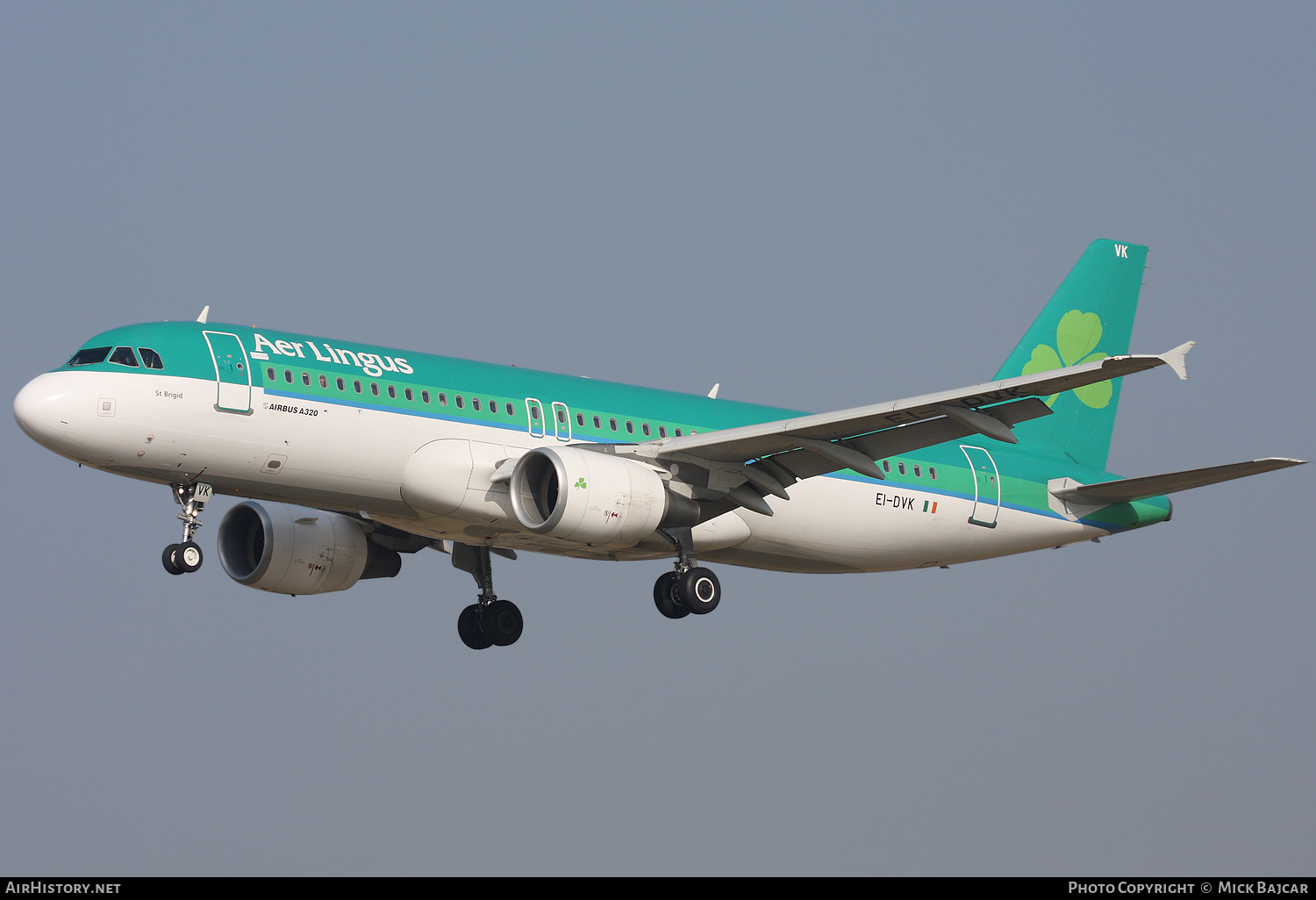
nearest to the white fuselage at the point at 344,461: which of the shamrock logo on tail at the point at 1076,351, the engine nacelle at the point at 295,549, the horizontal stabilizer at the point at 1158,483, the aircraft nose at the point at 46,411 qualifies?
the aircraft nose at the point at 46,411

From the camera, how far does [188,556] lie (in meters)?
28.1

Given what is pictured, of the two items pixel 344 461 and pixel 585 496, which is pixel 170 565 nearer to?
pixel 344 461

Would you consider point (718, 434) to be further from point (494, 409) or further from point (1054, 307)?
point (1054, 307)

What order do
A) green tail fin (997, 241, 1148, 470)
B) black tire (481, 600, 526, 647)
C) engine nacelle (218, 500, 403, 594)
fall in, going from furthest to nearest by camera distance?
1. green tail fin (997, 241, 1148, 470)
2. black tire (481, 600, 526, 647)
3. engine nacelle (218, 500, 403, 594)

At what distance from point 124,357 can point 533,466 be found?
23.9 feet

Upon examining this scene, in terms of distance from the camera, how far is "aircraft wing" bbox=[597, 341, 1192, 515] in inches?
1056

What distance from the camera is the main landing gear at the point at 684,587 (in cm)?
3120

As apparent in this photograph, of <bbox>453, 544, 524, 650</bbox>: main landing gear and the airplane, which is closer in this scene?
the airplane

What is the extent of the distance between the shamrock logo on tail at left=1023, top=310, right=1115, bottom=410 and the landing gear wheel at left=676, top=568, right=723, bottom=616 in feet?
38.5

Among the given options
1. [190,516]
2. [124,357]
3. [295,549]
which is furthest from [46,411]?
[295,549]

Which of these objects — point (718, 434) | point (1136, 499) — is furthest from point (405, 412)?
point (1136, 499)

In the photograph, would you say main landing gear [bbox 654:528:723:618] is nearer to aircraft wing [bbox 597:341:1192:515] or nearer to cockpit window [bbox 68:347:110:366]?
aircraft wing [bbox 597:341:1192:515]

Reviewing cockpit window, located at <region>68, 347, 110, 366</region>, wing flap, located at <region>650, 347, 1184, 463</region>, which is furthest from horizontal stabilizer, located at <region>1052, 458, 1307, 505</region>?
cockpit window, located at <region>68, 347, 110, 366</region>

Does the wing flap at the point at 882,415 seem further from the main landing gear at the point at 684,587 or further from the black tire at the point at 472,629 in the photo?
the black tire at the point at 472,629
